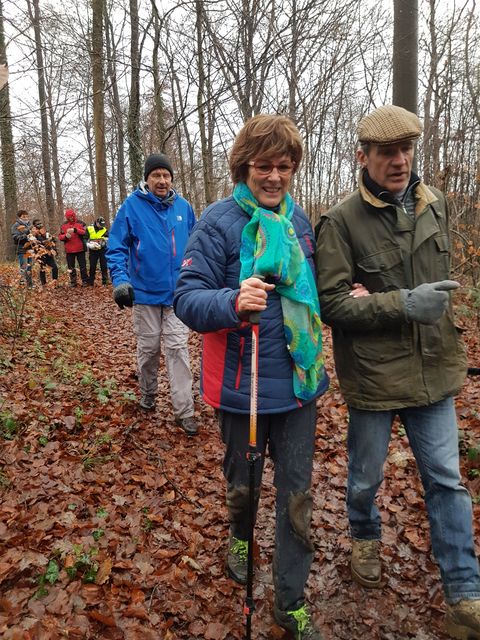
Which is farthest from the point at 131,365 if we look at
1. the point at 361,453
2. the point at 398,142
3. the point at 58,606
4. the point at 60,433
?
the point at 398,142

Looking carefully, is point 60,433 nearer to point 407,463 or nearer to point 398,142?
point 407,463

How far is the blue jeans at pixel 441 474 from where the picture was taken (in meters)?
2.28

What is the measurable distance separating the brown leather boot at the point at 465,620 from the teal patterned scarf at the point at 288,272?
4.29 feet

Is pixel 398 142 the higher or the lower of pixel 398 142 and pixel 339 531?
the higher

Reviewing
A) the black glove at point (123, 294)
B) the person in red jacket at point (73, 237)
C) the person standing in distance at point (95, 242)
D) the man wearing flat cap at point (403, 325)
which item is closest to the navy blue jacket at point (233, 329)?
the man wearing flat cap at point (403, 325)

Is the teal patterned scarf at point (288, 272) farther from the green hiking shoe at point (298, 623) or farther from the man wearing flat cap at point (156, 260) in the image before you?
the man wearing flat cap at point (156, 260)

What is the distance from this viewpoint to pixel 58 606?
256cm

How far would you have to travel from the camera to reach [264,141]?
2.10m

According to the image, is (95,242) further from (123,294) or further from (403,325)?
(403,325)

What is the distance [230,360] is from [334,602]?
172cm

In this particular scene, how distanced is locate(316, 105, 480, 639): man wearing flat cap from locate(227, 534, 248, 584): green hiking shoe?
1138 millimetres

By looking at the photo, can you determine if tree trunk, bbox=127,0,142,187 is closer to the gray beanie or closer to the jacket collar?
the gray beanie

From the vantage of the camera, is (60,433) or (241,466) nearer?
(241,466)

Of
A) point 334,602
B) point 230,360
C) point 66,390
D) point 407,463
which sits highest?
point 230,360
